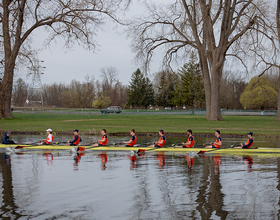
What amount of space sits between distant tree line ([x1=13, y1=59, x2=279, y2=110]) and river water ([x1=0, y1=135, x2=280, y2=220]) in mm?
47423

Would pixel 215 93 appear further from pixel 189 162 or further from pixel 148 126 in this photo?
pixel 189 162

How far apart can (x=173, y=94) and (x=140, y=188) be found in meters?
77.5

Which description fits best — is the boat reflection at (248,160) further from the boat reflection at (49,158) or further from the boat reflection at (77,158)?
the boat reflection at (49,158)

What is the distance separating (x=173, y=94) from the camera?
281 feet

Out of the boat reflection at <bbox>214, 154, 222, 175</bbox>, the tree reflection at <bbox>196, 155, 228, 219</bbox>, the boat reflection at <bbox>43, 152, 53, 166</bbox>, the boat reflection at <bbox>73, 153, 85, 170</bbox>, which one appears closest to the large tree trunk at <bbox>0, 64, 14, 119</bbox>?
the boat reflection at <bbox>43, 152, 53, 166</bbox>

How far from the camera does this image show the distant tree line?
245 ft

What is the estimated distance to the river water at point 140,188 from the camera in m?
7.10

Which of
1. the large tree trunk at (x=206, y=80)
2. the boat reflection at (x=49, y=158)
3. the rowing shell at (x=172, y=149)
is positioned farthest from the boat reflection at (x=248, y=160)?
the large tree trunk at (x=206, y=80)

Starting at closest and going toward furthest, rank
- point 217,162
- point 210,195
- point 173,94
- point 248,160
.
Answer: point 210,195, point 217,162, point 248,160, point 173,94

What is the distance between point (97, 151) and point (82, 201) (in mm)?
9087

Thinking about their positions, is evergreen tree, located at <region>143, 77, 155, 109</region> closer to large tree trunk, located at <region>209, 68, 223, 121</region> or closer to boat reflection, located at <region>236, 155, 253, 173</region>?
large tree trunk, located at <region>209, 68, 223, 121</region>

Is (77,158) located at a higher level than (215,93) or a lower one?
lower

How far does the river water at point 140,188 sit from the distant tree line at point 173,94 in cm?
4742

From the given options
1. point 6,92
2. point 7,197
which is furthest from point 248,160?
point 6,92
